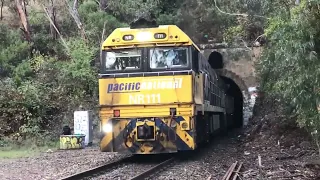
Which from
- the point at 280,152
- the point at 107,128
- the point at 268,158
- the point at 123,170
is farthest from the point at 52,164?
the point at 280,152

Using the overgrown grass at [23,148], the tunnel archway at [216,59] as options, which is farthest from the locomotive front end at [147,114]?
the tunnel archway at [216,59]

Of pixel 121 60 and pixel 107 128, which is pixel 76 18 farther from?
pixel 107 128

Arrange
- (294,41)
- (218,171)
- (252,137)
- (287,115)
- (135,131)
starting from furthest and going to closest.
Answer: (252,137) → (287,115) → (135,131) → (218,171) → (294,41)

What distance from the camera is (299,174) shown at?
9594 mm

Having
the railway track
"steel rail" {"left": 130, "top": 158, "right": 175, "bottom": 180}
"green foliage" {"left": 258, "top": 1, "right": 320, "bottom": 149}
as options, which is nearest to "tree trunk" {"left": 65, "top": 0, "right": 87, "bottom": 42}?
the railway track

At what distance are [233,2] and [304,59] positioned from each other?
1836 cm

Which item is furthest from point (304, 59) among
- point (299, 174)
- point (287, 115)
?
point (287, 115)

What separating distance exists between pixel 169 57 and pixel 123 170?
3.11m

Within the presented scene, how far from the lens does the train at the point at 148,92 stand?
39.3 ft

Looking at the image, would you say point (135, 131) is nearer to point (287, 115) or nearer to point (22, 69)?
point (287, 115)

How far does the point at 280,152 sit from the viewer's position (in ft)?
46.8

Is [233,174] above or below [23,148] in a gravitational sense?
below

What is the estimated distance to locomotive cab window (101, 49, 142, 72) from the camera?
12.3m

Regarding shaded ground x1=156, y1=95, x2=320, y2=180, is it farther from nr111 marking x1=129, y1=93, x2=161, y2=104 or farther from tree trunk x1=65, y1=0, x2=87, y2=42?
tree trunk x1=65, y1=0, x2=87, y2=42
